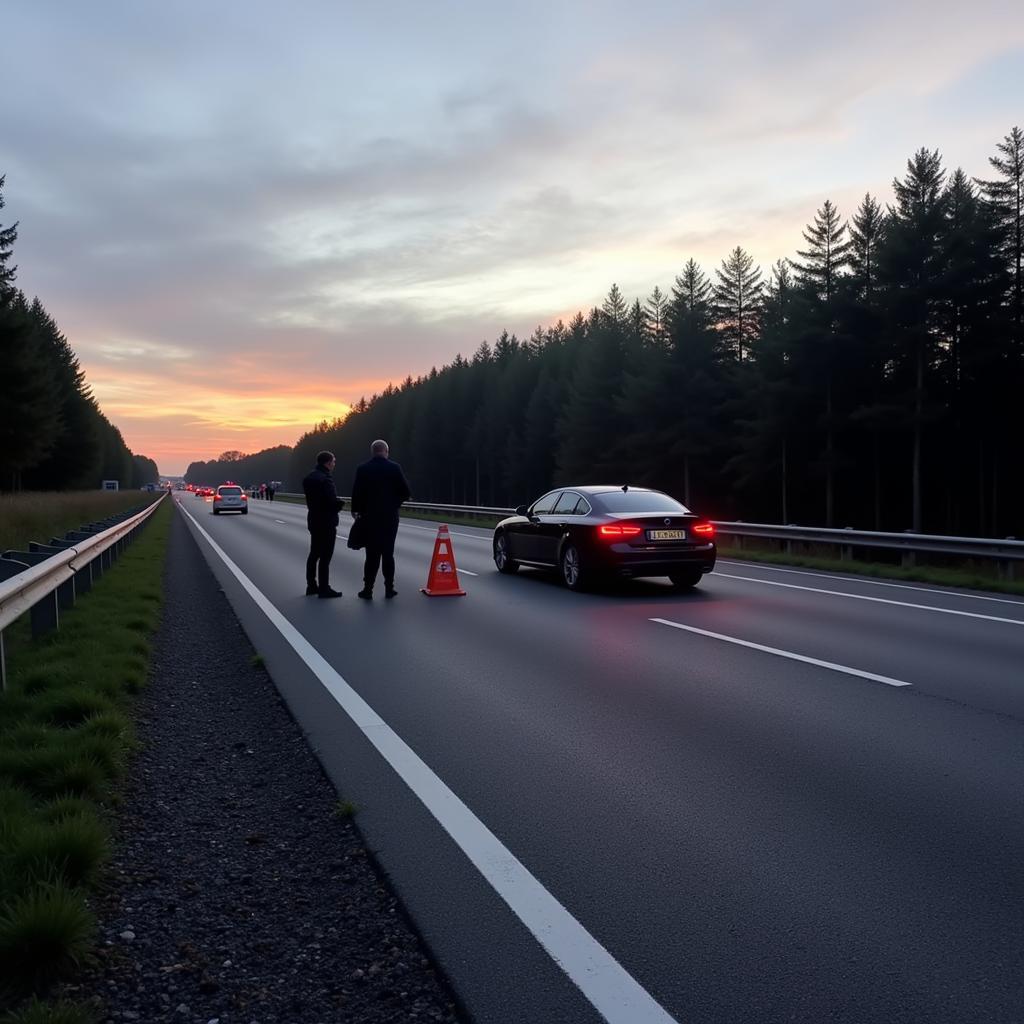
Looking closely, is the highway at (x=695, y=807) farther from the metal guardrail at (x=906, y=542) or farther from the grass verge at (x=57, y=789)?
the metal guardrail at (x=906, y=542)

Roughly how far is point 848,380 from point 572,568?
3759 centimetres

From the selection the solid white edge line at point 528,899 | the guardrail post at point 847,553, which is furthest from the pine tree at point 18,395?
the solid white edge line at point 528,899

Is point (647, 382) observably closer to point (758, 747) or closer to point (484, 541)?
point (484, 541)

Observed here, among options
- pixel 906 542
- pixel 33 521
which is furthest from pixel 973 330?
pixel 33 521

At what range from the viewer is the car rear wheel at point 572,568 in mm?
13547

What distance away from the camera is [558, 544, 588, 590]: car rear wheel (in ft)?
44.4

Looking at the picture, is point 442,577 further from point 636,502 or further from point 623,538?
point 636,502

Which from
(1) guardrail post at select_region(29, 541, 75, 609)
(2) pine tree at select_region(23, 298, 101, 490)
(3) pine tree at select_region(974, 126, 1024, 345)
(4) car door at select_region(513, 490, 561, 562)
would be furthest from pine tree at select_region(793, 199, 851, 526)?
(2) pine tree at select_region(23, 298, 101, 490)

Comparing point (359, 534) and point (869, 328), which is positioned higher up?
point (869, 328)

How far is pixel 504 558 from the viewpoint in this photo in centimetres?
1645

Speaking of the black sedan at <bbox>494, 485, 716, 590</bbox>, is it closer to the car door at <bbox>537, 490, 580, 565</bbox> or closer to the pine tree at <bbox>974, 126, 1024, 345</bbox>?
the car door at <bbox>537, 490, 580, 565</bbox>

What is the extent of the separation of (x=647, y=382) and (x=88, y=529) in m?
43.7

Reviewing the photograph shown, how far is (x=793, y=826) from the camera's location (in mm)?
4332

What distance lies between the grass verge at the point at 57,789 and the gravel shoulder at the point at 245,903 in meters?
0.12
